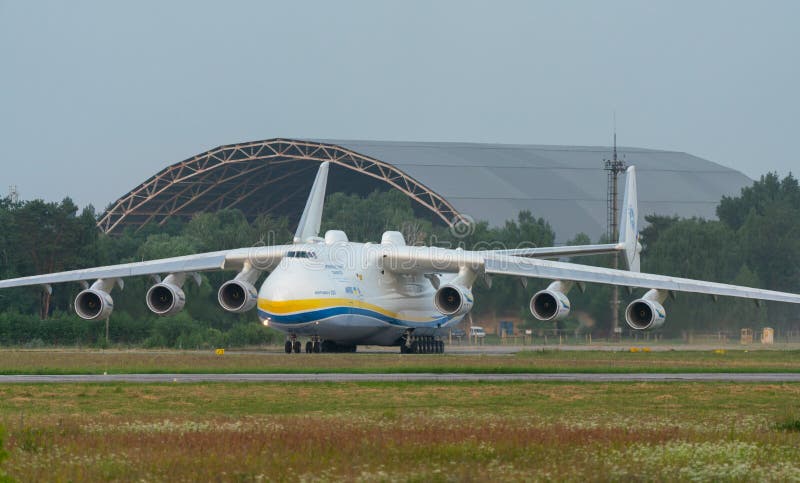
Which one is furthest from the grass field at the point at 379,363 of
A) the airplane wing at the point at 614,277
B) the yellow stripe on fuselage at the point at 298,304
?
the airplane wing at the point at 614,277

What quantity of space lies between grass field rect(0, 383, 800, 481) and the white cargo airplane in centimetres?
1323

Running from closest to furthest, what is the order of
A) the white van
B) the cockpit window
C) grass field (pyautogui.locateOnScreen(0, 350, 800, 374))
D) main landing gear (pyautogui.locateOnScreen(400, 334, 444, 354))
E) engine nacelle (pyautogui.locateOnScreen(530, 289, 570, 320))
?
grass field (pyautogui.locateOnScreen(0, 350, 800, 374))
the cockpit window
engine nacelle (pyautogui.locateOnScreen(530, 289, 570, 320))
main landing gear (pyautogui.locateOnScreen(400, 334, 444, 354))
the white van

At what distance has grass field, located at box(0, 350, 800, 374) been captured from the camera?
29.1 m

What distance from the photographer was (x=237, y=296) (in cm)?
3925

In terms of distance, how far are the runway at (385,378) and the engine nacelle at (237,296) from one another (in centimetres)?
1173

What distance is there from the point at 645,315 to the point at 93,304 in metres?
16.3

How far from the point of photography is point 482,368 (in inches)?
1172

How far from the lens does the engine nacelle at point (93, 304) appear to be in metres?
38.1

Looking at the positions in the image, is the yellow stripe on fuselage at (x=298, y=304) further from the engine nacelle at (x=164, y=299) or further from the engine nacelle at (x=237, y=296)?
the engine nacelle at (x=164, y=299)

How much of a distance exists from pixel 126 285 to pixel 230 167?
36.2 meters

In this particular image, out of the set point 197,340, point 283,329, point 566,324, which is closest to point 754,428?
point 283,329

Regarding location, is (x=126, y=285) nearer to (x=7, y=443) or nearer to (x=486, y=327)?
(x=486, y=327)

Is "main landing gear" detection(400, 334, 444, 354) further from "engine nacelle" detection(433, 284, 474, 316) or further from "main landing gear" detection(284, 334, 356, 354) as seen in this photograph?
"engine nacelle" detection(433, 284, 474, 316)

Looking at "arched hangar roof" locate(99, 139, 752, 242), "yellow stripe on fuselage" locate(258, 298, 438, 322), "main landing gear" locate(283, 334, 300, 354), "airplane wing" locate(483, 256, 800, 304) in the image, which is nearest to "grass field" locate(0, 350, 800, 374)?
"yellow stripe on fuselage" locate(258, 298, 438, 322)
